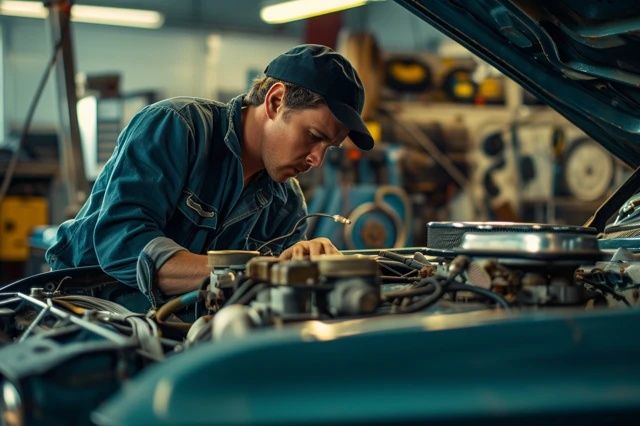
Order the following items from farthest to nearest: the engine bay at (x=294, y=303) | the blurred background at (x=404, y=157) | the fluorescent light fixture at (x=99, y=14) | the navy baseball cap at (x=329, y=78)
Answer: the fluorescent light fixture at (x=99, y=14), the blurred background at (x=404, y=157), the navy baseball cap at (x=329, y=78), the engine bay at (x=294, y=303)

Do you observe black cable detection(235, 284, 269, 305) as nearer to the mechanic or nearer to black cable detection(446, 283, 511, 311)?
black cable detection(446, 283, 511, 311)

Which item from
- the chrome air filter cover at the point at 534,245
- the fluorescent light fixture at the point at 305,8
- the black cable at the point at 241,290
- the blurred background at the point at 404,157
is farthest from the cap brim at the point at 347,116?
the fluorescent light fixture at the point at 305,8

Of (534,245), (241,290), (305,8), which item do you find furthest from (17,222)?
(534,245)

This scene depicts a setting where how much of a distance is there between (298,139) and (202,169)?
27 centimetres

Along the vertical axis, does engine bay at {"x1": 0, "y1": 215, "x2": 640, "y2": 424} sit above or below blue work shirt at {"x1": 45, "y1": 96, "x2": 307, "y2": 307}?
below

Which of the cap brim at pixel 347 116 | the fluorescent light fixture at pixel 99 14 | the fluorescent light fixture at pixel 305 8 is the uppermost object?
the fluorescent light fixture at pixel 99 14

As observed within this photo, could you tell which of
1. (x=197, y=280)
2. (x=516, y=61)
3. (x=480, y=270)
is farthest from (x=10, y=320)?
(x=516, y=61)

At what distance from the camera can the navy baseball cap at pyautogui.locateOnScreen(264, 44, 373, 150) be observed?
7.30 ft

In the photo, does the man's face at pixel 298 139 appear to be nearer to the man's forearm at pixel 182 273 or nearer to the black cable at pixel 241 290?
the man's forearm at pixel 182 273

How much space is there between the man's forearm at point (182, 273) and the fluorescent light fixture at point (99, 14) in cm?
1085

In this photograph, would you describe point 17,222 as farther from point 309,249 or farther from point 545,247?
point 545,247

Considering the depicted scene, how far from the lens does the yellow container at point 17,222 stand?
31.8 feet

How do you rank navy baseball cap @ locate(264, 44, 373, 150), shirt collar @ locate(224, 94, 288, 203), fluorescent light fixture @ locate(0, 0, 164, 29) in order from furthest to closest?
1. fluorescent light fixture @ locate(0, 0, 164, 29)
2. shirt collar @ locate(224, 94, 288, 203)
3. navy baseball cap @ locate(264, 44, 373, 150)

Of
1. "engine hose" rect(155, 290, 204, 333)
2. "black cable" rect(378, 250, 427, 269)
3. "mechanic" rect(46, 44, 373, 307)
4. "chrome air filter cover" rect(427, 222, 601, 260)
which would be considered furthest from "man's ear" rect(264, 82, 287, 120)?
"chrome air filter cover" rect(427, 222, 601, 260)
